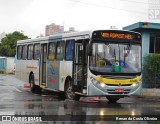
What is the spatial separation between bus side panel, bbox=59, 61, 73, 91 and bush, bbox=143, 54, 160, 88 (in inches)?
288

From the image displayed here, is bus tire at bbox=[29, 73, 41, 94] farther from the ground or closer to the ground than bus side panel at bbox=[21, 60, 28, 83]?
closer to the ground

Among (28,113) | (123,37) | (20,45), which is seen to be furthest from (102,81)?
(20,45)

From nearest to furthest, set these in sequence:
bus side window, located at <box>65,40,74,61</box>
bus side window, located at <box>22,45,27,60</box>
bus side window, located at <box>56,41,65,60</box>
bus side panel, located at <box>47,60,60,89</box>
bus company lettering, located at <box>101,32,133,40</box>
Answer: bus company lettering, located at <box>101,32,133,40</box>, bus side window, located at <box>65,40,74,61</box>, bus side window, located at <box>56,41,65,60</box>, bus side panel, located at <box>47,60,60,89</box>, bus side window, located at <box>22,45,27,60</box>

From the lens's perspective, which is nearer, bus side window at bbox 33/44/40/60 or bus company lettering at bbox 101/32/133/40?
bus company lettering at bbox 101/32/133/40

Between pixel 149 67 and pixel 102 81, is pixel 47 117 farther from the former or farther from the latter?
pixel 149 67

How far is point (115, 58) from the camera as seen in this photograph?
55.2ft

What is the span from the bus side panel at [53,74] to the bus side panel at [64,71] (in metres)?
0.53

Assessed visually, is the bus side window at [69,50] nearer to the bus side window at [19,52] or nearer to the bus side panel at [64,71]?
the bus side panel at [64,71]

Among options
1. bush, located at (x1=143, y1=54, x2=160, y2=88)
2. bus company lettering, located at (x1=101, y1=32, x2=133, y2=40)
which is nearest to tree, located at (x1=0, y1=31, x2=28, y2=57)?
bush, located at (x1=143, y1=54, x2=160, y2=88)

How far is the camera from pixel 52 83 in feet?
68.4

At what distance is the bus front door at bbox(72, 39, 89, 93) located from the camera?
56.4ft

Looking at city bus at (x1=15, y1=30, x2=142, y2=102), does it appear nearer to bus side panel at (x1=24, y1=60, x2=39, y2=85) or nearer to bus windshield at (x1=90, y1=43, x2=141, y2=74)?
bus windshield at (x1=90, y1=43, x2=141, y2=74)

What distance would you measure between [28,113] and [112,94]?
4.73 m

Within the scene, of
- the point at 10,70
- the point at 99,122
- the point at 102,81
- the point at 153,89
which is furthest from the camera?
the point at 10,70
